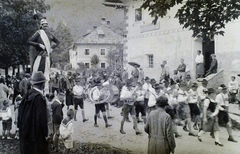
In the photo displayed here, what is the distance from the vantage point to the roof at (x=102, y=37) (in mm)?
2904

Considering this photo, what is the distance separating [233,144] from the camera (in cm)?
265

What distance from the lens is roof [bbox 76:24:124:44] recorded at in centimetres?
290

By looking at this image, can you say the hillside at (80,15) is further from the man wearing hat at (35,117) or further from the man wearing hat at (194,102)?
the man wearing hat at (194,102)

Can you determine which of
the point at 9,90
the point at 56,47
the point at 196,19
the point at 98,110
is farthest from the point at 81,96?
the point at 196,19

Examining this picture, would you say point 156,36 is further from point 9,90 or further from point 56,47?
point 9,90

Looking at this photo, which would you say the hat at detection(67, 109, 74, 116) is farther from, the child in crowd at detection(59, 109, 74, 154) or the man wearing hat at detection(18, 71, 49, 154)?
the man wearing hat at detection(18, 71, 49, 154)

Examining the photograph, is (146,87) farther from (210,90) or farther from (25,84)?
(25,84)

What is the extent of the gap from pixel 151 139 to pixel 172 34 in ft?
3.20

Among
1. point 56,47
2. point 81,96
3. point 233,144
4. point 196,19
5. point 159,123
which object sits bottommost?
point 233,144

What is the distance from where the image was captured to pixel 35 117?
231 cm

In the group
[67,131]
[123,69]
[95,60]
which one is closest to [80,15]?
[95,60]

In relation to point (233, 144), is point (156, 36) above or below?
above

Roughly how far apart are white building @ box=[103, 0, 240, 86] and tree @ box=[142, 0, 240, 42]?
0.05m

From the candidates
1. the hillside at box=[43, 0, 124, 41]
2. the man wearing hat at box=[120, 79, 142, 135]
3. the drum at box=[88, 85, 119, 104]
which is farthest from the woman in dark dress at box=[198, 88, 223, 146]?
the hillside at box=[43, 0, 124, 41]
